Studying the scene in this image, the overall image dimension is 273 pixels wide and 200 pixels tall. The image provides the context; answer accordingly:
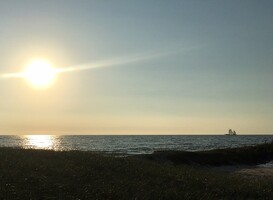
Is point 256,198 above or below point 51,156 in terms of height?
below

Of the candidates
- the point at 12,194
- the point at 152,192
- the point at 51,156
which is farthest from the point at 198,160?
the point at 12,194

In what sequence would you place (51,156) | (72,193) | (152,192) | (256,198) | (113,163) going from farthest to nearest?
(51,156) < (113,163) < (256,198) < (152,192) < (72,193)

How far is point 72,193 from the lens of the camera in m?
18.7

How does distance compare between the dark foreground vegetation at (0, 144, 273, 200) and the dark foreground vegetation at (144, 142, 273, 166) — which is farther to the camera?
the dark foreground vegetation at (144, 142, 273, 166)

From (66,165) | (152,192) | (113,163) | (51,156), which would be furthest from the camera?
(51,156)

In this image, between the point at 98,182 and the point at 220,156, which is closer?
the point at 98,182

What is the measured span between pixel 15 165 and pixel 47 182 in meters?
4.61

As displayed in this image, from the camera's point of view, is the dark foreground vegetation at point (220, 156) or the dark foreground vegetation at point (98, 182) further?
the dark foreground vegetation at point (220, 156)

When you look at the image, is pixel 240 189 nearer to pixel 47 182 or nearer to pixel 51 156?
pixel 47 182

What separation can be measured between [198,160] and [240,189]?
3392 centimetres

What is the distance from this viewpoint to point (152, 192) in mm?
19938

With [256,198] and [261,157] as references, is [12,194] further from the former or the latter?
[261,157]

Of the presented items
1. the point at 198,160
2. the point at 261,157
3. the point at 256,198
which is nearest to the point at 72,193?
the point at 256,198

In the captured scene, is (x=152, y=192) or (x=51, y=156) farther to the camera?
(x=51, y=156)
